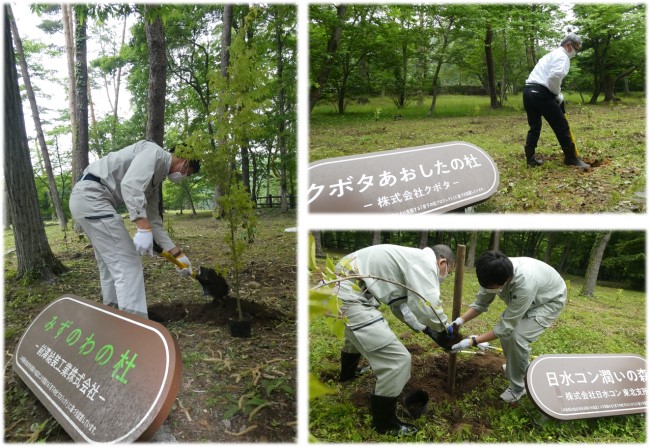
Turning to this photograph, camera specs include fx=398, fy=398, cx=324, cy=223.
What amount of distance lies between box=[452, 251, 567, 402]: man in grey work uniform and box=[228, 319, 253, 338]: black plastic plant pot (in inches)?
64.5

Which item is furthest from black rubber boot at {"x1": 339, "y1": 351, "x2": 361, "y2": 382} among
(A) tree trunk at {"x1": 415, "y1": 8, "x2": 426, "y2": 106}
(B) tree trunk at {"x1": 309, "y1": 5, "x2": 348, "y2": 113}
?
(A) tree trunk at {"x1": 415, "y1": 8, "x2": 426, "y2": 106}

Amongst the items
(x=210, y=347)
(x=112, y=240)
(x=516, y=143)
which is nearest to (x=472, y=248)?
(x=516, y=143)

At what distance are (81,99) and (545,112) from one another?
6.95m

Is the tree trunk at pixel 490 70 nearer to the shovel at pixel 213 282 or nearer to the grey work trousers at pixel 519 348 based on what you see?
the grey work trousers at pixel 519 348

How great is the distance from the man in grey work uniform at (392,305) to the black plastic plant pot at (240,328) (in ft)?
3.67

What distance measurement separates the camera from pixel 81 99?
6723 millimetres

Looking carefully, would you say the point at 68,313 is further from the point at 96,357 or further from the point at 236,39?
the point at 236,39

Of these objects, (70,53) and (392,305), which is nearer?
(392,305)

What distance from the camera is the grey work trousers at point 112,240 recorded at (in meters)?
2.78

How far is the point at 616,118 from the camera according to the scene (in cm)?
528

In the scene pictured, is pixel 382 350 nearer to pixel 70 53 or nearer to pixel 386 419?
pixel 386 419

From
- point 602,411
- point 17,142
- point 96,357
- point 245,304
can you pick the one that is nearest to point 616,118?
point 602,411

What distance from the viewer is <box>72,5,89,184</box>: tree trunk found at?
652 centimetres

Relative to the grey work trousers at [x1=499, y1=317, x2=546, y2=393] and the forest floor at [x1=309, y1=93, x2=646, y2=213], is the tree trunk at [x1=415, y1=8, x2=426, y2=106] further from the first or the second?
the grey work trousers at [x1=499, y1=317, x2=546, y2=393]
